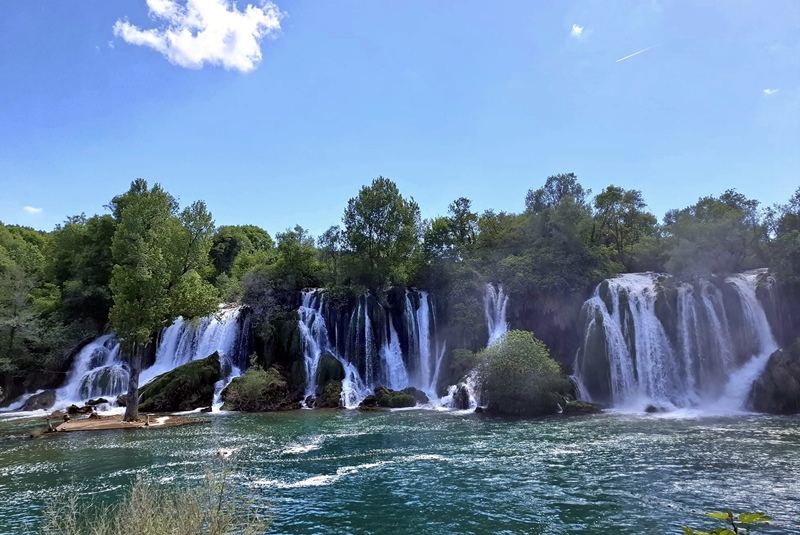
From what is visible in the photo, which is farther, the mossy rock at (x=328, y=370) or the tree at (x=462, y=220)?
the tree at (x=462, y=220)

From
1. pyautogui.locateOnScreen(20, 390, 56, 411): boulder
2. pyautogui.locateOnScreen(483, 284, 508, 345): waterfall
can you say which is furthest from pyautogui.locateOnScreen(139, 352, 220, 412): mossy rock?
pyautogui.locateOnScreen(483, 284, 508, 345): waterfall

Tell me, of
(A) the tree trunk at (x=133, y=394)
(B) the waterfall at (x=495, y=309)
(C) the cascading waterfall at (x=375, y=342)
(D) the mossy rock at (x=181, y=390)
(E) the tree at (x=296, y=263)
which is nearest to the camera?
(A) the tree trunk at (x=133, y=394)

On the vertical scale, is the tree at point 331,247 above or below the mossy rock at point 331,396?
above

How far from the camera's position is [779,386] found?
29.2 metres

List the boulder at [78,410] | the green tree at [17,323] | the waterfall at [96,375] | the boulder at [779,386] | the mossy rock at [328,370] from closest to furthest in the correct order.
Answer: the boulder at [779,386]
the boulder at [78,410]
the waterfall at [96,375]
the mossy rock at [328,370]
the green tree at [17,323]

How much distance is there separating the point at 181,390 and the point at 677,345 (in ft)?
114

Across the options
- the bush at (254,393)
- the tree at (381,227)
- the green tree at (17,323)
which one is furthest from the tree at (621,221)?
the green tree at (17,323)

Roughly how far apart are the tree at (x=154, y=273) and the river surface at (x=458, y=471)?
6310 mm

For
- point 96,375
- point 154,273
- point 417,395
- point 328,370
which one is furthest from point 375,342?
point 96,375

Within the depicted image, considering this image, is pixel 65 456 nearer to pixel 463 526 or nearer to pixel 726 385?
pixel 463 526

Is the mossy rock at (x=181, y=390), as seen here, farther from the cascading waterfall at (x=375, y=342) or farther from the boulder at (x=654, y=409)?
the boulder at (x=654, y=409)

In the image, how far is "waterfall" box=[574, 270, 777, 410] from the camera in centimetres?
3291

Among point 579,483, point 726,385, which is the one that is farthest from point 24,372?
point 726,385

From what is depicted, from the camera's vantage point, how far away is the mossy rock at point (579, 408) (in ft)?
102
